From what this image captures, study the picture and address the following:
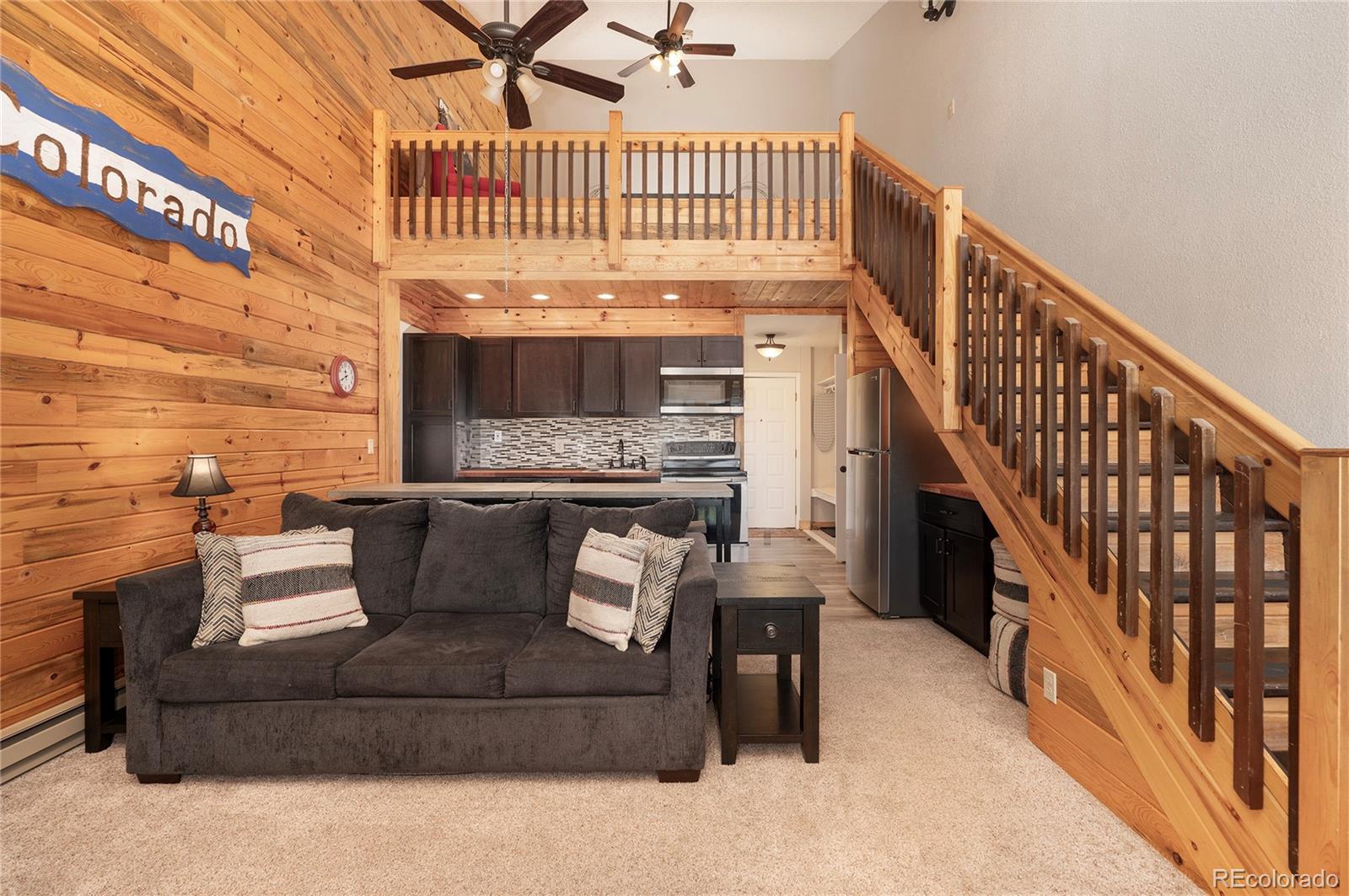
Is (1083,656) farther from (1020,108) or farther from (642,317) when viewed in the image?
(642,317)

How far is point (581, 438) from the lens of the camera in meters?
6.58

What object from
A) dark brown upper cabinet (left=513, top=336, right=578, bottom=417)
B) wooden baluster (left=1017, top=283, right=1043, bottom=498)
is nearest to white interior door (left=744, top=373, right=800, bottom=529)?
dark brown upper cabinet (left=513, top=336, right=578, bottom=417)

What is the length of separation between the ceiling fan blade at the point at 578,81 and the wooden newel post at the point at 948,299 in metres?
2.10

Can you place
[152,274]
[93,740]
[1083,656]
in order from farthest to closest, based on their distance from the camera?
[152,274] < [93,740] < [1083,656]

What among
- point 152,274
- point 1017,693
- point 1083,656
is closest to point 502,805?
point 1083,656

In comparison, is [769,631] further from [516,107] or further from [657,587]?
[516,107]

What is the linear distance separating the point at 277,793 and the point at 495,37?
143 inches

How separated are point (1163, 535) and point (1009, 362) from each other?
2.75 ft

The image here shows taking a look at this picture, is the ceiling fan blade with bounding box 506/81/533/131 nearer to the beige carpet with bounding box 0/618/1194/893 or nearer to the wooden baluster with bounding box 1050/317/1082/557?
the wooden baluster with bounding box 1050/317/1082/557

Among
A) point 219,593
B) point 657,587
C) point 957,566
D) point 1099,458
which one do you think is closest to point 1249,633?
point 1099,458

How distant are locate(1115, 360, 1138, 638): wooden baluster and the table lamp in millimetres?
3263

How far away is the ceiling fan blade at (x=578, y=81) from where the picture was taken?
3693 mm

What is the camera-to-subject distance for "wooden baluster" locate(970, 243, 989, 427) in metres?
2.56

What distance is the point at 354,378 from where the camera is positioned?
4496 mm
